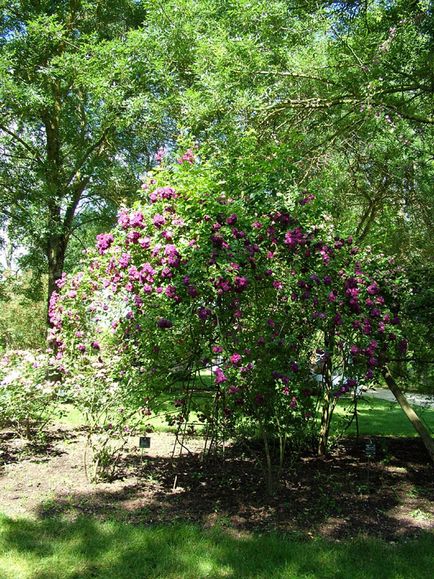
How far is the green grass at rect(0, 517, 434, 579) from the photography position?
3182 mm

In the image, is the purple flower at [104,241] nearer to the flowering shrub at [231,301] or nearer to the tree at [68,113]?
the flowering shrub at [231,301]

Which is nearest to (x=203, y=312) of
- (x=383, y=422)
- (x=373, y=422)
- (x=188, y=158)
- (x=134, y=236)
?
(x=134, y=236)

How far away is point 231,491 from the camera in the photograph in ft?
15.8

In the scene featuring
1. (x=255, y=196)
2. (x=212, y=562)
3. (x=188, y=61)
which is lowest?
(x=212, y=562)

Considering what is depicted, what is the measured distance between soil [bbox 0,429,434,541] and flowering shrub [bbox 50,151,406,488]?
0.58 m

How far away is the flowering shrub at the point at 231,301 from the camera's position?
4.03 metres

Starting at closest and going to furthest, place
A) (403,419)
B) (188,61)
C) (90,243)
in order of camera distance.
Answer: (188,61) < (403,419) < (90,243)

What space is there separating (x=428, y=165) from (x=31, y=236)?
28.7ft

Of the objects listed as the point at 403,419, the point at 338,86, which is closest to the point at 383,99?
the point at 338,86

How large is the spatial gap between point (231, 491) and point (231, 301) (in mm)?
1932

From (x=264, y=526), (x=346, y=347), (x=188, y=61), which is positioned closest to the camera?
(x=264, y=526)

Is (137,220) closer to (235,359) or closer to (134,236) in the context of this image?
(134,236)

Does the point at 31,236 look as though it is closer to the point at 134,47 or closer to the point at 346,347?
the point at 134,47

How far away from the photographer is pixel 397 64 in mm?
5656
